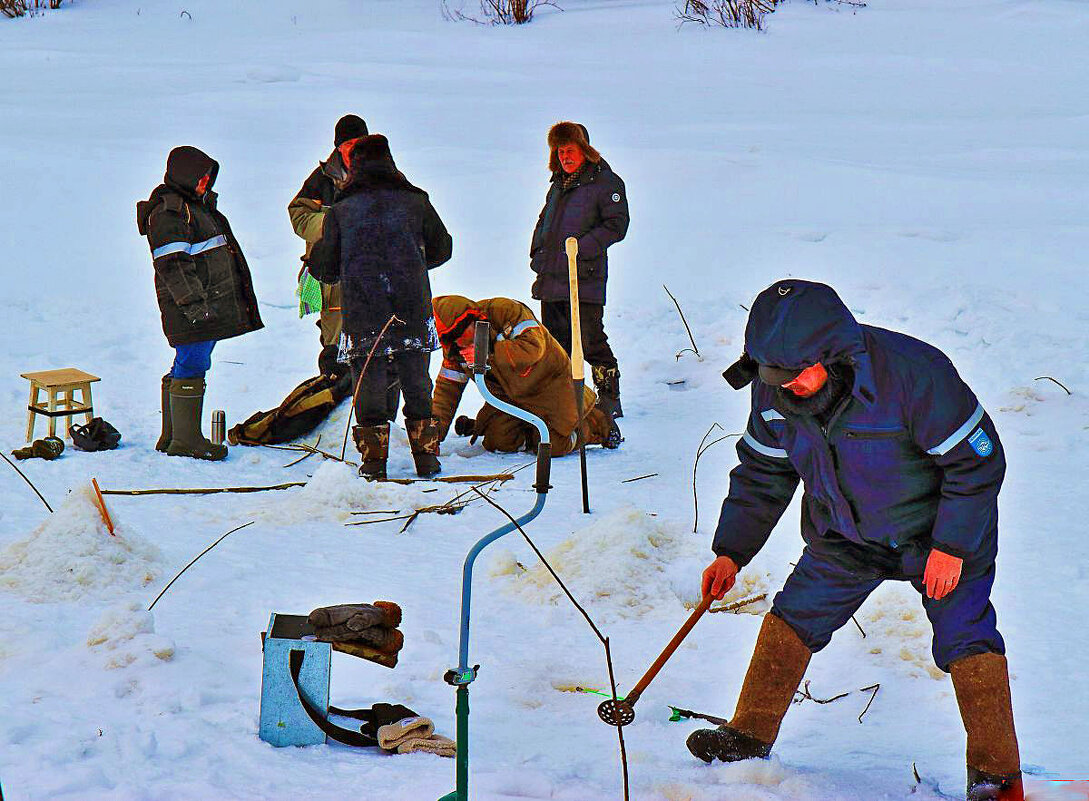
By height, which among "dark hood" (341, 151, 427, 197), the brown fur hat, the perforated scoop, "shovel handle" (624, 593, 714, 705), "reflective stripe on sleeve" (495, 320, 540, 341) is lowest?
the perforated scoop

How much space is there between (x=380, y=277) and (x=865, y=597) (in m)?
3.18

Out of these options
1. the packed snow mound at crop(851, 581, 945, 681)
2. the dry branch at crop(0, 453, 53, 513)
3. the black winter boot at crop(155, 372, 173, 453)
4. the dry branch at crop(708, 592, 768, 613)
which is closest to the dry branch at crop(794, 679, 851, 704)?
the packed snow mound at crop(851, 581, 945, 681)

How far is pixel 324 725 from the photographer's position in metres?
3.16

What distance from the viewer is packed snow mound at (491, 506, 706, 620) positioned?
14.4 feet

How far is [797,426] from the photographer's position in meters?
2.92

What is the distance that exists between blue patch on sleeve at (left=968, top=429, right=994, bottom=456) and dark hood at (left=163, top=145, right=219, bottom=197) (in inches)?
164

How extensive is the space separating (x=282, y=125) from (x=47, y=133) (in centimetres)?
209

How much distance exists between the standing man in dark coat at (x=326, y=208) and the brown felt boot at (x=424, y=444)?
0.91 m

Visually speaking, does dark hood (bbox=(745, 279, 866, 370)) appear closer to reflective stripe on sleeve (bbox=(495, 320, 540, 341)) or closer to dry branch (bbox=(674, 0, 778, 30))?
Result: reflective stripe on sleeve (bbox=(495, 320, 540, 341))

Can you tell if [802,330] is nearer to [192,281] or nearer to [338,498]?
[338,498]

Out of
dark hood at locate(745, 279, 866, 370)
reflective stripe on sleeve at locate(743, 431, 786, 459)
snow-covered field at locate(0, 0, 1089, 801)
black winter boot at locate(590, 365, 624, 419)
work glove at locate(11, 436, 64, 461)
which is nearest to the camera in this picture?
dark hood at locate(745, 279, 866, 370)

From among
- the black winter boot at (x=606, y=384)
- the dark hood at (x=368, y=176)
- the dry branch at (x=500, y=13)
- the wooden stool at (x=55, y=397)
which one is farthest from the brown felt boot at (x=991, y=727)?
the dry branch at (x=500, y=13)

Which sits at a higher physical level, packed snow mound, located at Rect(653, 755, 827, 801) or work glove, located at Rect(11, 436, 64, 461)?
packed snow mound, located at Rect(653, 755, 827, 801)

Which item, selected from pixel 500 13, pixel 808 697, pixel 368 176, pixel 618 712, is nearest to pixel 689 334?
pixel 368 176
